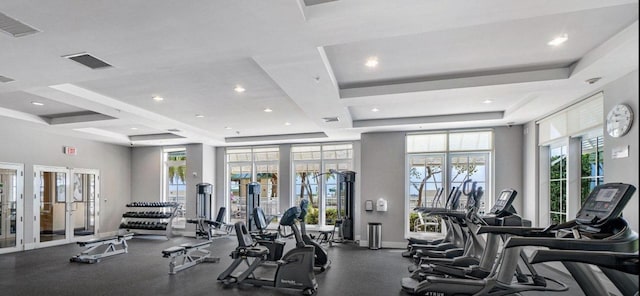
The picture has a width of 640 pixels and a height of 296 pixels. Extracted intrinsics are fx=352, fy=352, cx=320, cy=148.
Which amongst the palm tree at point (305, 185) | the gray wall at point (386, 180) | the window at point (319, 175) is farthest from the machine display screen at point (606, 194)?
the palm tree at point (305, 185)

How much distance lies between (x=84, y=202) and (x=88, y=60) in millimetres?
7457

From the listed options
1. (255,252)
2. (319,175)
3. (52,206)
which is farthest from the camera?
(319,175)

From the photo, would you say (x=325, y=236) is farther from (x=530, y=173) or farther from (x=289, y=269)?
(x=530, y=173)

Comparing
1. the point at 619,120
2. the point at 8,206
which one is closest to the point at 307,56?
the point at 619,120

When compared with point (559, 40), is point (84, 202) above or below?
below

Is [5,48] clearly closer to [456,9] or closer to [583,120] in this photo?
[456,9]

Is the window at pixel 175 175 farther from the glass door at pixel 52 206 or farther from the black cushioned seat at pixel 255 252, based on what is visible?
the black cushioned seat at pixel 255 252

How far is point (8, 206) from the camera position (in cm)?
767

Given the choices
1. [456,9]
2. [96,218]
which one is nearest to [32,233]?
Answer: [96,218]

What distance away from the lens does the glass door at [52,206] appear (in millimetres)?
8297

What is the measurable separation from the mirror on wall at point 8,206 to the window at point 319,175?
658 cm

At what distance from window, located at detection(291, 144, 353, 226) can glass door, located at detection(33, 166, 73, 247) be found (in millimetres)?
5925

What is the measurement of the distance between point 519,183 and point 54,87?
28.0 ft

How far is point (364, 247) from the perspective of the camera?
836cm
